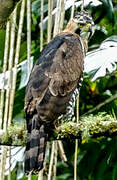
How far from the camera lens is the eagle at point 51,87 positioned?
2.62 metres

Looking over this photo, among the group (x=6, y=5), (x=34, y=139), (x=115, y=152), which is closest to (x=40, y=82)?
(x=34, y=139)

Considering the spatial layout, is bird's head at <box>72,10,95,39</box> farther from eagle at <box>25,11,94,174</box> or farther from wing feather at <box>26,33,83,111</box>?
wing feather at <box>26,33,83,111</box>

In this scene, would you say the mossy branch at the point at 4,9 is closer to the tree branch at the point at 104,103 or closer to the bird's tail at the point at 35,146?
the bird's tail at the point at 35,146

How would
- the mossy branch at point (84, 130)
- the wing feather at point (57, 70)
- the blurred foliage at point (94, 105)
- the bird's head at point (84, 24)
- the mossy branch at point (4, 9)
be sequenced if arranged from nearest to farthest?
the mossy branch at point (4, 9) → the mossy branch at point (84, 130) → the wing feather at point (57, 70) → the bird's head at point (84, 24) → the blurred foliage at point (94, 105)

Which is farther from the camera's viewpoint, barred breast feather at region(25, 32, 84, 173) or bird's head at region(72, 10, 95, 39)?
bird's head at region(72, 10, 95, 39)

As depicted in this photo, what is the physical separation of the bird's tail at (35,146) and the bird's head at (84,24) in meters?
0.98

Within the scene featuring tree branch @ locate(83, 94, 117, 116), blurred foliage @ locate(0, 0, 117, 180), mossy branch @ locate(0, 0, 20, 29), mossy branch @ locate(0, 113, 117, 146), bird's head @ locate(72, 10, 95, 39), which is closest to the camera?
mossy branch @ locate(0, 0, 20, 29)

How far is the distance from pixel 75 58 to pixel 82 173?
5.03 ft

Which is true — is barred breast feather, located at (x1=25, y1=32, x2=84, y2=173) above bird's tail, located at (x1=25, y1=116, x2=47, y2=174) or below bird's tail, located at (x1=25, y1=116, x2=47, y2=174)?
above

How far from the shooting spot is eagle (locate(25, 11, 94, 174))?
2.62 metres

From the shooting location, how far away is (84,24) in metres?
3.54

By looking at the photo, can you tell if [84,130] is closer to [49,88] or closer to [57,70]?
[49,88]

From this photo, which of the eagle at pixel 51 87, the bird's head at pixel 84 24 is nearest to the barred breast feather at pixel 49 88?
the eagle at pixel 51 87

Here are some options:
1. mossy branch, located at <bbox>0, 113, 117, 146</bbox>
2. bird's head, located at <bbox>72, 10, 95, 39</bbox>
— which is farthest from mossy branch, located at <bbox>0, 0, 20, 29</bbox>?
bird's head, located at <bbox>72, 10, 95, 39</bbox>
